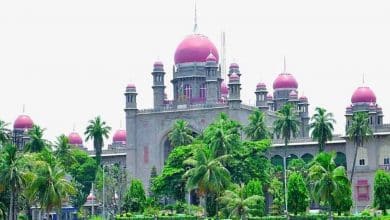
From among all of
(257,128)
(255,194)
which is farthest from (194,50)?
(255,194)

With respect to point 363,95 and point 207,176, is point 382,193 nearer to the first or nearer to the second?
point 207,176

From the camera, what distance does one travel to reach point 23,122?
101375mm

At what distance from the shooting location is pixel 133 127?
86000mm

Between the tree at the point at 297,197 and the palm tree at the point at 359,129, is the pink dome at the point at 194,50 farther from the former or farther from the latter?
the tree at the point at 297,197

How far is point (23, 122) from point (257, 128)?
34.0 meters

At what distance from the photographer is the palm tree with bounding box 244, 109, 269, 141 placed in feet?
254

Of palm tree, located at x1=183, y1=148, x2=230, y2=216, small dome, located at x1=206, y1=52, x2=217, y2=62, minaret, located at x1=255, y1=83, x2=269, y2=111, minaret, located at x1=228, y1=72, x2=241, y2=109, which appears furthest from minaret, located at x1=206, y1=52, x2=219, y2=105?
palm tree, located at x1=183, y1=148, x2=230, y2=216

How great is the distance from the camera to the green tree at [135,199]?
242 ft

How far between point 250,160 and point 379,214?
12.3 meters

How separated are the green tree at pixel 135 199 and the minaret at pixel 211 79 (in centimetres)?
1197

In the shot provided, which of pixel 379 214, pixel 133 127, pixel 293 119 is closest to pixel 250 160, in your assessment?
pixel 293 119

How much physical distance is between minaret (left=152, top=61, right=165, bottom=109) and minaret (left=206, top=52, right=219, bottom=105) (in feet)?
16.8

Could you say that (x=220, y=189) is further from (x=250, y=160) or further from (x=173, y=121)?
(x=173, y=121)

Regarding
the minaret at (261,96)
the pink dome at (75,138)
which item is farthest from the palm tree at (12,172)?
the pink dome at (75,138)
